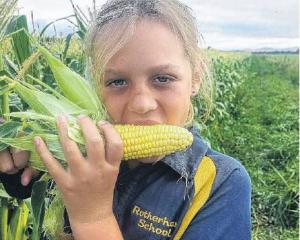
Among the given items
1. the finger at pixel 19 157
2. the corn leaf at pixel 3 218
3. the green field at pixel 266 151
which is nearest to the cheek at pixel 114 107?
the finger at pixel 19 157

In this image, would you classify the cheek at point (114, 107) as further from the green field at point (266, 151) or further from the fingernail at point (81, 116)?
the green field at point (266, 151)

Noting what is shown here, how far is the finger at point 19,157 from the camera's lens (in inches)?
52.7

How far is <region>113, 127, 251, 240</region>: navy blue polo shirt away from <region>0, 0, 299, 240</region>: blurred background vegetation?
37 cm

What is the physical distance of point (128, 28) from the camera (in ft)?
4.41

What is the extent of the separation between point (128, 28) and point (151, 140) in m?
0.26

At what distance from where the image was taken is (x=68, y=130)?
1150mm

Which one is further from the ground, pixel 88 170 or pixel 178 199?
pixel 88 170

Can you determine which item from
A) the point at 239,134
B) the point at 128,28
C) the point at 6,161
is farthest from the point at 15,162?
the point at 239,134

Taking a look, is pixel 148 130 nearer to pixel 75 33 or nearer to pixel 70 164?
pixel 70 164

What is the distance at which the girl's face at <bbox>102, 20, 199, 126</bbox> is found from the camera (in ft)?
4.26

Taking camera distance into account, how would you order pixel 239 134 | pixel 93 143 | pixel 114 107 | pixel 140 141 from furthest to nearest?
pixel 239 134
pixel 114 107
pixel 140 141
pixel 93 143

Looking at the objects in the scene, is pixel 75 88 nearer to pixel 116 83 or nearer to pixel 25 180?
pixel 116 83

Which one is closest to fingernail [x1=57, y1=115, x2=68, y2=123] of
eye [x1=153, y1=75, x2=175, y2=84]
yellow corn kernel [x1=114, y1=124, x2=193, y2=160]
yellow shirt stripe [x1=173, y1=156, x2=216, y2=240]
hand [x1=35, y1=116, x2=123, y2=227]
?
hand [x1=35, y1=116, x2=123, y2=227]

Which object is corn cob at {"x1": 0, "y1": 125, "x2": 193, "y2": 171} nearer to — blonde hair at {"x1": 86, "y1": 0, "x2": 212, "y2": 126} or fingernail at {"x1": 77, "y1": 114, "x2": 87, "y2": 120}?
fingernail at {"x1": 77, "y1": 114, "x2": 87, "y2": 120}
